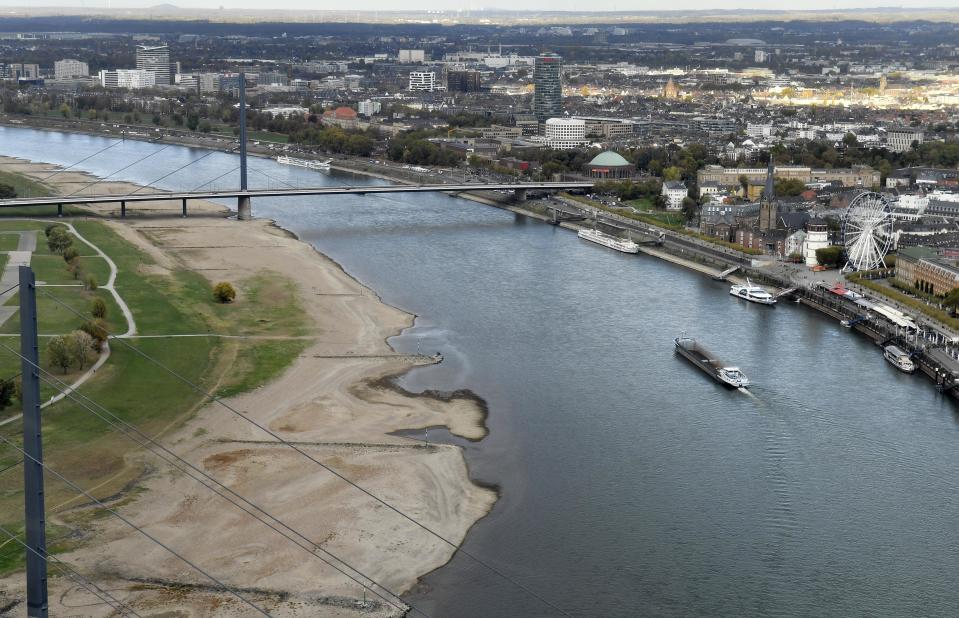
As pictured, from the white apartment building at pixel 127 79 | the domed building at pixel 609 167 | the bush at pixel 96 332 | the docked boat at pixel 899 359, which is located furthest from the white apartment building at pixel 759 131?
the bush at pixel 96 332

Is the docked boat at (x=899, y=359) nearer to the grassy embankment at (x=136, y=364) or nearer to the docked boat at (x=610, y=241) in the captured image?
the grassy embankment at (x=136, y=364)

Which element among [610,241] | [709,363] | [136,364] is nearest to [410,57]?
[610,241]

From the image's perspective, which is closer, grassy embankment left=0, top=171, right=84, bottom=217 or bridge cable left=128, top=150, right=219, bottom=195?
grassy embankment left=0, top=171, right=84, bottom=217

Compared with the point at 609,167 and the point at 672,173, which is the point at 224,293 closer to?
the point at 672,173

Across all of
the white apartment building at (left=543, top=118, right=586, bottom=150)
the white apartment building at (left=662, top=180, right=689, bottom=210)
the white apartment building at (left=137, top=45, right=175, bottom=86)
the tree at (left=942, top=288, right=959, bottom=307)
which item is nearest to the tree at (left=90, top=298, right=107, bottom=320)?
the tree at (left=942, top=288, right=959, bottom=307)

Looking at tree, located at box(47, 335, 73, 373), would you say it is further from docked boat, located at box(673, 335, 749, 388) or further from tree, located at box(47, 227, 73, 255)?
tree, located at box(47, 227, 73, 255)

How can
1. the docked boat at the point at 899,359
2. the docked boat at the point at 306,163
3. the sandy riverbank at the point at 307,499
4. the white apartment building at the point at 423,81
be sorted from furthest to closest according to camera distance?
1. the white apartment building at the point at 423,81
2. the docked boat at the point at 306,163
3. the docked boat at the point at 899,359
4. the sandy riverbank at the point at 307,499
